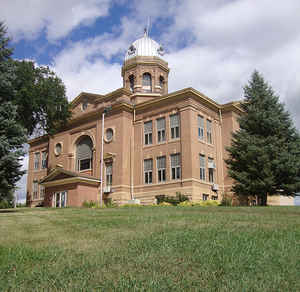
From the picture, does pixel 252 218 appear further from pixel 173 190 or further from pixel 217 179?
pixel 217 179

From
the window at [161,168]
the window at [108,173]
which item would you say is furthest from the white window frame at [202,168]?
the window at [108,173]

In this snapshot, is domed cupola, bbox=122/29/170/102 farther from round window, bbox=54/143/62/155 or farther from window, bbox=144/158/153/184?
round window, bbox=54/143/62/155

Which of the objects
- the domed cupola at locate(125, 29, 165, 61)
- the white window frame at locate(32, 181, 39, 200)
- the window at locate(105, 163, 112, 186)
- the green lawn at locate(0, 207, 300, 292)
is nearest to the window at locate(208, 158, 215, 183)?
the window at locate(105, 163, 112, 186)

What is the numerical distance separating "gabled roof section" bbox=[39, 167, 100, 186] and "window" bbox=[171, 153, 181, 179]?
7.55 meters

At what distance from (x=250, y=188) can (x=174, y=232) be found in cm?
1652

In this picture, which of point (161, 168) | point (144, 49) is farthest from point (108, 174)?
point (144, 49)

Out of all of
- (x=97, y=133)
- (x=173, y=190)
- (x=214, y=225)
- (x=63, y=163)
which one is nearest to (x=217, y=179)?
(x=173, y=190)

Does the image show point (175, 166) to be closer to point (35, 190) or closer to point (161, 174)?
point (161, 174)

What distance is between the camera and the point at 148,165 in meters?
35.4

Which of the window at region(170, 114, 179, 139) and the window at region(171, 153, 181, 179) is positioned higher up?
the window at region(170, 114, 179, 139)

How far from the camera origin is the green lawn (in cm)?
679

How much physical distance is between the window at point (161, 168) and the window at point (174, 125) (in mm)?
2264

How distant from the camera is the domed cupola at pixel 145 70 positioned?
142 ft

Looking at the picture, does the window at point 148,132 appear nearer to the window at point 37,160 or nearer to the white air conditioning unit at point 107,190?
the white air conditioning unit at point 107,190
